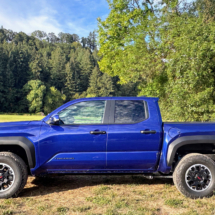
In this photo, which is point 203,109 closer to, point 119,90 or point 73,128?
point 73,128

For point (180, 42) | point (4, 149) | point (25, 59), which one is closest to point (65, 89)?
point (25, 59)

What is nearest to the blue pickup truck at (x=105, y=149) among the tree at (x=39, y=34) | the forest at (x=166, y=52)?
the forest at (x=166, y=52)

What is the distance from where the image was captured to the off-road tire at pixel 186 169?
4.26 metres

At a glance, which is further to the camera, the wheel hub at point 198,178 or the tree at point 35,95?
the tree at point 35,95

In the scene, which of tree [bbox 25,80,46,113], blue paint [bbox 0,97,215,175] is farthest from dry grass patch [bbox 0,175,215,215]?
tree [bbox 25,80,46,113]

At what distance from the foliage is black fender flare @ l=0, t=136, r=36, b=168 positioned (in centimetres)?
879

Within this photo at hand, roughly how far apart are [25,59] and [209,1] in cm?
9581

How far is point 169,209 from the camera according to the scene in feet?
12.7

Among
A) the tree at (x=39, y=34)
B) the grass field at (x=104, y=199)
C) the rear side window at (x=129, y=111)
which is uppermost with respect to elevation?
the tree at (x=39, y=34)

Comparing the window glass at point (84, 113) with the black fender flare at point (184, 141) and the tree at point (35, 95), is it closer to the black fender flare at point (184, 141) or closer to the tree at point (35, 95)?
the black fender flare at point (184, 141)

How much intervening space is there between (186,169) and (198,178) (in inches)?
10.7

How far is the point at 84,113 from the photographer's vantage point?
4582mm

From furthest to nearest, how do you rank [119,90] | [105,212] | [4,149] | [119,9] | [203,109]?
[119,90] < [119,9] < [203,109] < [4,149] < [105,212]

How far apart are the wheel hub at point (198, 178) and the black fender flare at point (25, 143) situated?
2809mm
